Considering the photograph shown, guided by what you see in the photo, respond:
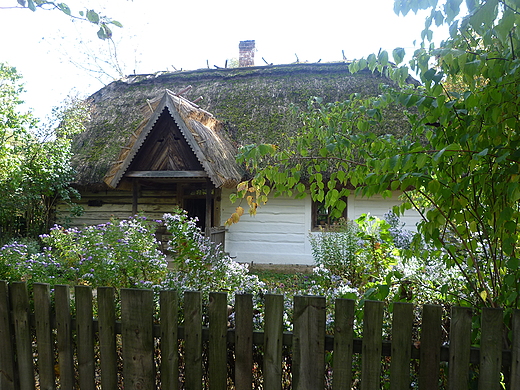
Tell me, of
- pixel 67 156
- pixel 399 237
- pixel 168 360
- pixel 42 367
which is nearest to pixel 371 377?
pixel 168 360

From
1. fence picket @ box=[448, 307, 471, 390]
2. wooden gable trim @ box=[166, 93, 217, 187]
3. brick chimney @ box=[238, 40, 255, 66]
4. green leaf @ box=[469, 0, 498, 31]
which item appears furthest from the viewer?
brick chimney @ box=[238, 40, 255, 66]

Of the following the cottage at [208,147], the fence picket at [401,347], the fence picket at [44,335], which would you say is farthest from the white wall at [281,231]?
the fence picket at [401,347]

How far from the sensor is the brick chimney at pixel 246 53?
49.2ft

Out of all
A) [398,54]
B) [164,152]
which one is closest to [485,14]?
[398,54]

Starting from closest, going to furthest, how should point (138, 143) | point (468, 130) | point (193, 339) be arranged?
point (468, 130) < point (193, 339) < point (138, 143)

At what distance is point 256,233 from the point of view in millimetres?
10797

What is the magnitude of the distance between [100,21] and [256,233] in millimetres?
8581

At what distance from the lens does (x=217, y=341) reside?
84.0 inches

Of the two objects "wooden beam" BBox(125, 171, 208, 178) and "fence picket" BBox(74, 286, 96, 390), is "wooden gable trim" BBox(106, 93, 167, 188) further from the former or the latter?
"fence picket" BBox(74, 286, 96, 390)

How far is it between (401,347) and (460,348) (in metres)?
0.25

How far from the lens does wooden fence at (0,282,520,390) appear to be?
6.17ft

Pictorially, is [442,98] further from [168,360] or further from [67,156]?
[67,156]

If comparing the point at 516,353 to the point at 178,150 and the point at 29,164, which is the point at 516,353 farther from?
the point at 29,164

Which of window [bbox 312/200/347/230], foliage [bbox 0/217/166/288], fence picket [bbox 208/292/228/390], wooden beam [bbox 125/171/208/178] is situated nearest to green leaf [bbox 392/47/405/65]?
fence picket [bbox 208/292/228/390]
